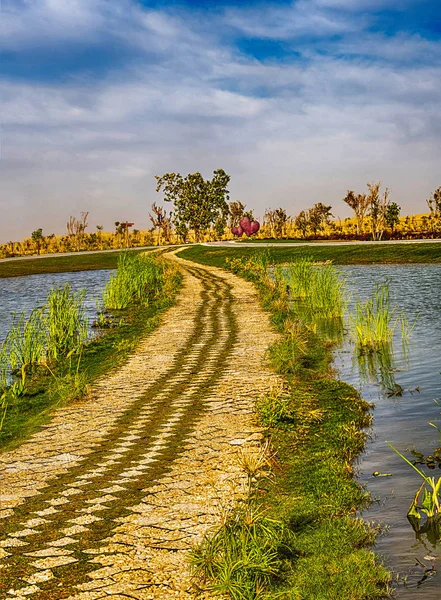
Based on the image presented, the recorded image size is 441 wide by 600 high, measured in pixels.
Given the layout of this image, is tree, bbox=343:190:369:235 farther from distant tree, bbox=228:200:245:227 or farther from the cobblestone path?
the cobblestone path

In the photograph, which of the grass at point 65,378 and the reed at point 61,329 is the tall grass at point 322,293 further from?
the reed at point 61,329

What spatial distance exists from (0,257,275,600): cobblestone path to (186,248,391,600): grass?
29 cm

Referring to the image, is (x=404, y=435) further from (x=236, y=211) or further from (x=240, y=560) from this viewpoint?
(x=236, y=211)

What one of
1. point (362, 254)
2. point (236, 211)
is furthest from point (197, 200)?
point (362, 254)

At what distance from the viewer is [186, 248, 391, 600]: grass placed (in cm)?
377

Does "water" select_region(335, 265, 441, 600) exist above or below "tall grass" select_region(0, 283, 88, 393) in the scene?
below

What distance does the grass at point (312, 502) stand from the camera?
3773 millimetres

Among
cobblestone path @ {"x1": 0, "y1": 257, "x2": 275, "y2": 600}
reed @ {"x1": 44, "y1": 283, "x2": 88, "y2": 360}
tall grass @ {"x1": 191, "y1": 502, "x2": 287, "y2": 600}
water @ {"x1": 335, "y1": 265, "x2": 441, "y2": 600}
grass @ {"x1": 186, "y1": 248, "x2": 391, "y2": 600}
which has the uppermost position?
reed @ {"x1": 44, "y1": 283, "x2": 88, "y2": 360}

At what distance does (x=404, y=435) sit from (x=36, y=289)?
22131 mm

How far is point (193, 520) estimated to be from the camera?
15.0 feet

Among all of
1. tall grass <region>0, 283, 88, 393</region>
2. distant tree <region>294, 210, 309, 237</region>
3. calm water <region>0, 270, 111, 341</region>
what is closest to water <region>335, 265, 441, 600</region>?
tall grass <region>0, 283, 88, 393</region>

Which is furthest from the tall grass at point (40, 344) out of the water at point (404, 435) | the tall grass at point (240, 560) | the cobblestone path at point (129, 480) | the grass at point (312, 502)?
the tall grass at point (240, 560)

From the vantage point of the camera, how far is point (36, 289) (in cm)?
2692

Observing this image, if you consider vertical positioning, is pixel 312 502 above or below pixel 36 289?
below
